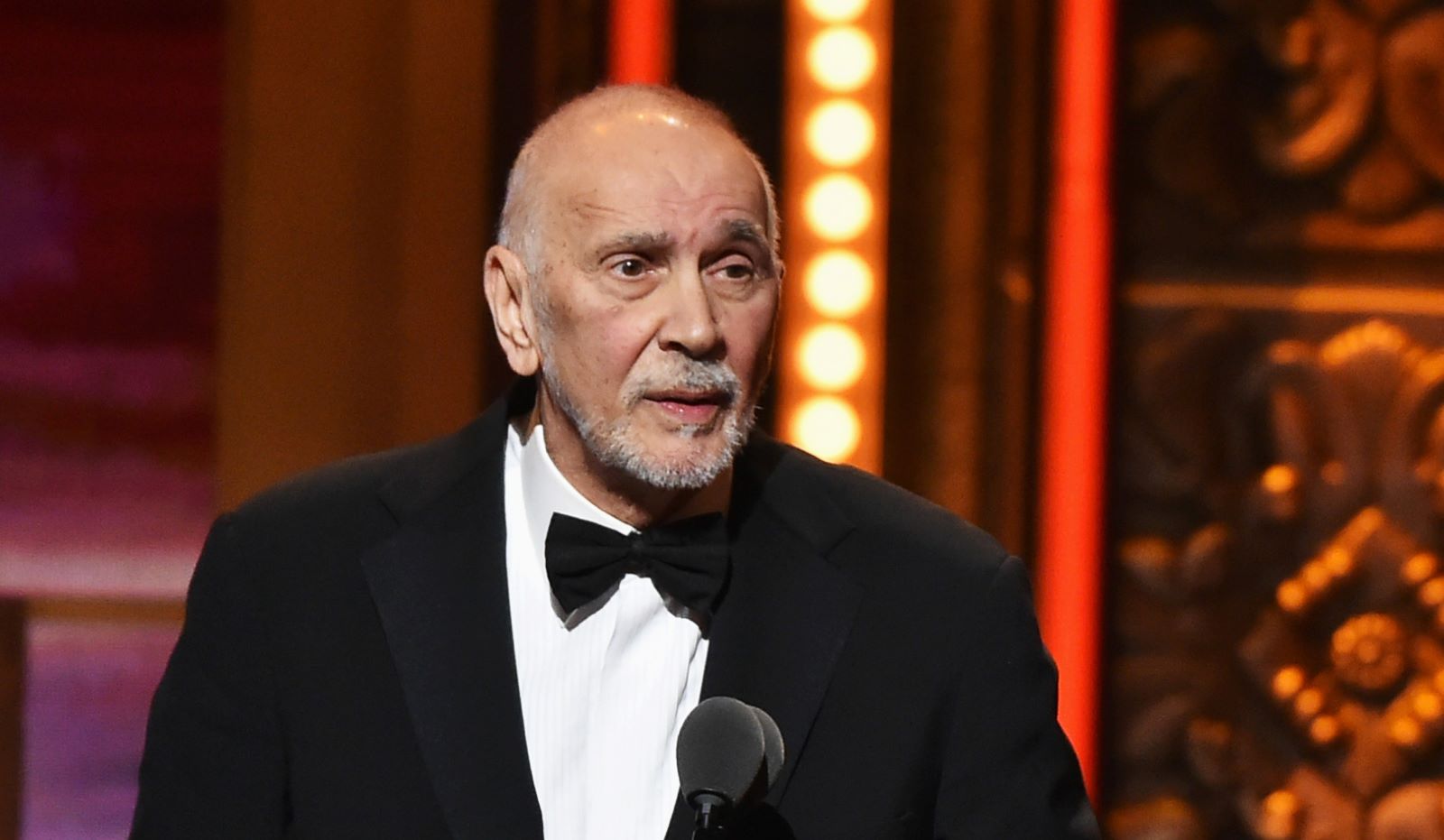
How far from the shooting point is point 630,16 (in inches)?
123

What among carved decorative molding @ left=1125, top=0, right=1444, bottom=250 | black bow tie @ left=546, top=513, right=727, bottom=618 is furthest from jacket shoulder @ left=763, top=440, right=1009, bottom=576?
carved decorative molding @ left=1125, top=0, right=1444, bottom=250

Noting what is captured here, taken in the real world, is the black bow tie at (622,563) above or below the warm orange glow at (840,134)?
below

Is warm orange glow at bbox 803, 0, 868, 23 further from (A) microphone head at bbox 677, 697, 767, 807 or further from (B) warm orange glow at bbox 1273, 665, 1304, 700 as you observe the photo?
(A) microphone head at bbox 677, 697, 767, 807

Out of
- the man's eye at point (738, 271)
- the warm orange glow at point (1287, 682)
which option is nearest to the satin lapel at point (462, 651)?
the man's eye at point (738, 271)

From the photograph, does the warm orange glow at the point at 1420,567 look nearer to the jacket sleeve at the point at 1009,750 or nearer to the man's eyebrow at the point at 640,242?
the jacket sleeve at the point at 1009,750

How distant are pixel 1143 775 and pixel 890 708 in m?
1.63

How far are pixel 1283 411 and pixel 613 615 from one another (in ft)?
5.61

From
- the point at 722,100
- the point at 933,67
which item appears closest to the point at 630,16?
the point at 722,100

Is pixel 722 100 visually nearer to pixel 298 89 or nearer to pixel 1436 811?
pixel 298 89

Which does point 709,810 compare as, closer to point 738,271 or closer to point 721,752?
point 721,752

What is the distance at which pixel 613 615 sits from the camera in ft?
6.17

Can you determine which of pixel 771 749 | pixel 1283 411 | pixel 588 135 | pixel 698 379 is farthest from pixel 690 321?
pixel 1283 411

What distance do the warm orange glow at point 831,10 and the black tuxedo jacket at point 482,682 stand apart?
1.46m

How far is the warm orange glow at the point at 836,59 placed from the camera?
3121 millimetres
